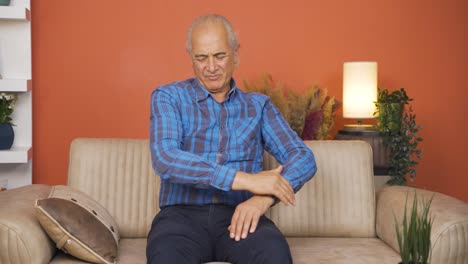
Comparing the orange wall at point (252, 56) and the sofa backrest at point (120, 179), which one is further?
the orange wall at point (252, 56)

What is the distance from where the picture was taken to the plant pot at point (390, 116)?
3.78 m

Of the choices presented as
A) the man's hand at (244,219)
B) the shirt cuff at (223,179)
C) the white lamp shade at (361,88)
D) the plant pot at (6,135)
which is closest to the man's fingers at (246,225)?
the man's hand at (244,219)

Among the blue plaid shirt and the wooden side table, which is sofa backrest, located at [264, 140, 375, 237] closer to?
the blue plaid shirt

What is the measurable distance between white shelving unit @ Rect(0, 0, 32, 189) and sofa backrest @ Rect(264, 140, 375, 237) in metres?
1.79

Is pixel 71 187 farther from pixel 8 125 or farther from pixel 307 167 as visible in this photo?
pixel 8 125

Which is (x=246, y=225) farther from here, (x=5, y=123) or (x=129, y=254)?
(x=5, y=123)

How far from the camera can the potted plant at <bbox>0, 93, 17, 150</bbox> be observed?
375 centimetres

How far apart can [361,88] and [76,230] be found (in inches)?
86.3

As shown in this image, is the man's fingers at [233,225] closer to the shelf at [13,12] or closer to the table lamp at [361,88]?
the table lamp at [361,88]

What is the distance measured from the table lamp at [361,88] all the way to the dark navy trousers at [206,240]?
1.70m

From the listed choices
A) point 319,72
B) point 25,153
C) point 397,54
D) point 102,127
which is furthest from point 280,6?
point 25,153

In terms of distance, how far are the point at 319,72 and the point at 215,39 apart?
1942 millimetres

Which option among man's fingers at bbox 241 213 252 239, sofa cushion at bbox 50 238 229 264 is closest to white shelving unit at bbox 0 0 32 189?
sofa cushion at bbox 50 238 229 264

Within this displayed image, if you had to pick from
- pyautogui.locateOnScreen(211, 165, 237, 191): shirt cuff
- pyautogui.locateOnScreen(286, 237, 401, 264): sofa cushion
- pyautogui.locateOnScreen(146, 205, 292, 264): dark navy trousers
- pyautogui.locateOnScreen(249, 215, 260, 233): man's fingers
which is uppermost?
pyautogui.locateOnScreen(211, 165, 237, 191): shirt cuff
